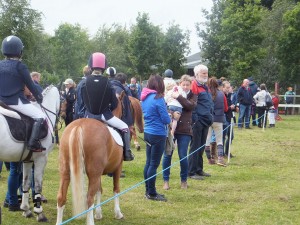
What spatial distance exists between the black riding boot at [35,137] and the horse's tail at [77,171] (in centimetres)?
75

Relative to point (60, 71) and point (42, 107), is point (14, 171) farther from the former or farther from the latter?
point (60, 71)

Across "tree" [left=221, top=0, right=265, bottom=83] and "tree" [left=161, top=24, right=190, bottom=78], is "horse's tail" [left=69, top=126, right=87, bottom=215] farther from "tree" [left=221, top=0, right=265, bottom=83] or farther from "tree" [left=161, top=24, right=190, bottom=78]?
"tree" [left=161, top=24, right=190, bottom=78]

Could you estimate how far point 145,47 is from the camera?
39.9 meters

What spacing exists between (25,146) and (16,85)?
843 mm

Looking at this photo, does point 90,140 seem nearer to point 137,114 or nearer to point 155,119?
point 155,119

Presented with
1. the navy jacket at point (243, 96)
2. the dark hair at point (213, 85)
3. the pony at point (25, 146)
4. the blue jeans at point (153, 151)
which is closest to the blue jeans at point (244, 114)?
the navy jacket at point (243, 96)

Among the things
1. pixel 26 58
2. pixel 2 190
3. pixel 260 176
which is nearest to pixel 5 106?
pixel 2 190

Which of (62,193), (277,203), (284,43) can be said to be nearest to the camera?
(62,193)

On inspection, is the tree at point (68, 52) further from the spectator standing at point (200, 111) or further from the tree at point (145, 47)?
the spectator standing at point (200, 111)

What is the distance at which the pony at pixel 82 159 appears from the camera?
5504 mm

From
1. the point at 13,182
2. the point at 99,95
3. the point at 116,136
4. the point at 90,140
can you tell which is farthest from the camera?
the point at 13,182

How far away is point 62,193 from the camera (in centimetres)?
564

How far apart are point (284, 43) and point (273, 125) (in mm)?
12293

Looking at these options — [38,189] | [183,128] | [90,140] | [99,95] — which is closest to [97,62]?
[99,95]
